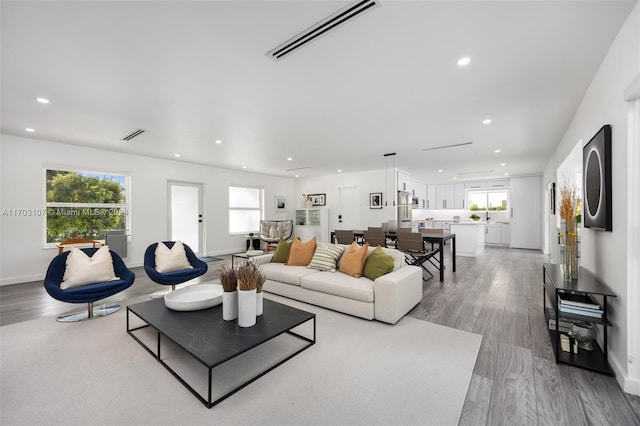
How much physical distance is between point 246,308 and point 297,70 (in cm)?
226

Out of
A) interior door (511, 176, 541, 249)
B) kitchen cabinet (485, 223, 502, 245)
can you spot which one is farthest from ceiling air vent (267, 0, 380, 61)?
kitchen cabinet (485, 223, 502, 245)

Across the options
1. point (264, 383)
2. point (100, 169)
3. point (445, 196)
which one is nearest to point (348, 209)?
point (445, 196)

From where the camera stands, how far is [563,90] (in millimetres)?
3018

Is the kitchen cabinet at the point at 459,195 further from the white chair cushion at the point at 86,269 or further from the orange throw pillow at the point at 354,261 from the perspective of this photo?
the white chair cushion at the point at 86,269

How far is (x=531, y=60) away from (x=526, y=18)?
71cm

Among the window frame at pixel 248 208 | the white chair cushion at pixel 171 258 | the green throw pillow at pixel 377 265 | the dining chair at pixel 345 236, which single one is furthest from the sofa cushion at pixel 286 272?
the window frame at pixel 248 208

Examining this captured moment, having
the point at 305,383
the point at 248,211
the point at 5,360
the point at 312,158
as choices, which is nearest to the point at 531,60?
the point at 305,383

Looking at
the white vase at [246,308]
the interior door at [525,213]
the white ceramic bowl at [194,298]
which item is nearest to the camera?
the white vase at [246,308]

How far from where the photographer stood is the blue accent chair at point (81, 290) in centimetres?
293

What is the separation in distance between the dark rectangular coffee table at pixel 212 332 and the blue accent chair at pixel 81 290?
65 cm

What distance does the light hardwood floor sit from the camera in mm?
1704

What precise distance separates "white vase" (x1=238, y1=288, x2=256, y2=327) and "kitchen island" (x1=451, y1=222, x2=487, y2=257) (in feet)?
22.8

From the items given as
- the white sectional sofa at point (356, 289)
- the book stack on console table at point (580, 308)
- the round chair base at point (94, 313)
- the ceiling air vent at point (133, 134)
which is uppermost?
Result: the ceiling air vent at point (133, 134)

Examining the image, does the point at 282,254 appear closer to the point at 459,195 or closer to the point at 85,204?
the point at 85,204
